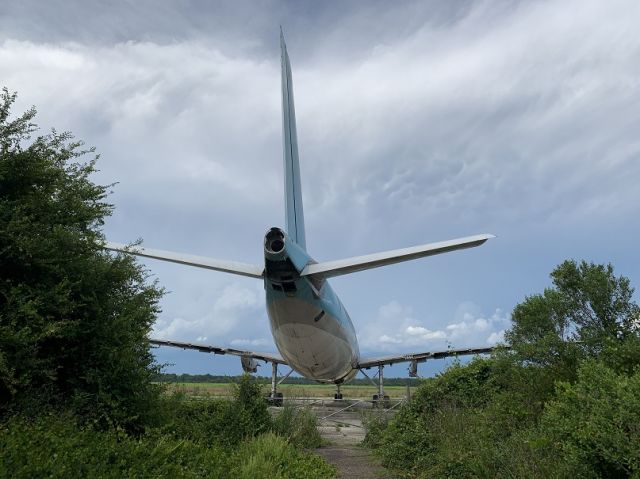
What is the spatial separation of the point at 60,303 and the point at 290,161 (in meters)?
10.8

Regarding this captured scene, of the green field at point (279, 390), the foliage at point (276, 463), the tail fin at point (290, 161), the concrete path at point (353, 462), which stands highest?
the tail fin at point (290, 161)

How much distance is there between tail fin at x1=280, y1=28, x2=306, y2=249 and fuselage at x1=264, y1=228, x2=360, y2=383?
2929 mm

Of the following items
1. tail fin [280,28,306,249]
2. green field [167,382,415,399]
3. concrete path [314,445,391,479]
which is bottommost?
concrete path [314,445,391,479]

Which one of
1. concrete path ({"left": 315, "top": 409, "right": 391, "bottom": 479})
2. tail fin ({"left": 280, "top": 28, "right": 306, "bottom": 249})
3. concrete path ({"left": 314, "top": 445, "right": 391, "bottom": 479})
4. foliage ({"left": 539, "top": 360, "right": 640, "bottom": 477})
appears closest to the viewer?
foliage ({"left": 539, "top": 360, "right": 640, "bottom": 477})

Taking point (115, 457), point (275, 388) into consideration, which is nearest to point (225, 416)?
point (115, 457)

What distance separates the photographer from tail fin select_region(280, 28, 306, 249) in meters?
18.1

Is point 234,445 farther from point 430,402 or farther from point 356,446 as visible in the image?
point 430,402

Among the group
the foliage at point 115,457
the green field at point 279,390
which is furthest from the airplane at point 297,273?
the foliage at point 115,457

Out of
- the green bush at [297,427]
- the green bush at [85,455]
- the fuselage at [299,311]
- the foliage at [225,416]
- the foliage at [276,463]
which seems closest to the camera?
the green bush at [85,455]

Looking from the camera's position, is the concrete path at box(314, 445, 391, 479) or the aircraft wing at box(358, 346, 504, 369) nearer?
the concrete path at box(314, 445, 391, 479)

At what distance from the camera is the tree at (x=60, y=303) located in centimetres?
805

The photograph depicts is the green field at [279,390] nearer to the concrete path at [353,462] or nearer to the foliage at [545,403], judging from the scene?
the concrete path at [353,462]

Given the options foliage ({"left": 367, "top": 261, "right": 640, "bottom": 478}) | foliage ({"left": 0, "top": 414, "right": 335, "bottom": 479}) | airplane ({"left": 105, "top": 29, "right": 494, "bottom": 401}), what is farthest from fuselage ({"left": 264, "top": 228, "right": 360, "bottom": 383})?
foliage ({"left": 0, "top": 414, "right": 335, "bottom": 479})

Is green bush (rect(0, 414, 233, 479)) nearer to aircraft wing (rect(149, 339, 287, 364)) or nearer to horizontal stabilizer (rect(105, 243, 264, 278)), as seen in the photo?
horizontal stabilizer (rect(105, 243, 264, 278))
